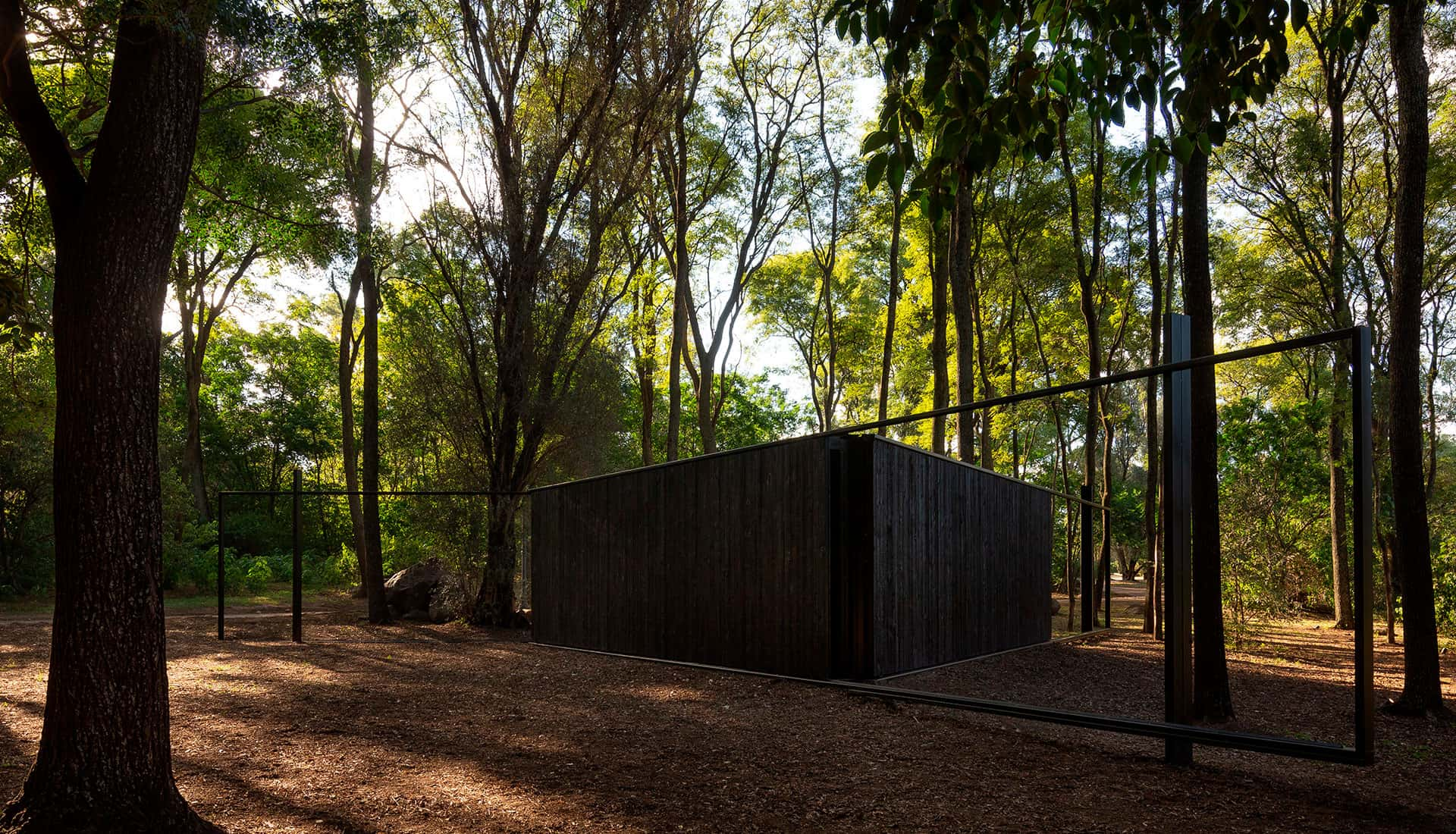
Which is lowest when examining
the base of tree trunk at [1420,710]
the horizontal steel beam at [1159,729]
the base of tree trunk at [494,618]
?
the base of tree trunk at [494,618]

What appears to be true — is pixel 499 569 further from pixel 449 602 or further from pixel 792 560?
pixel 792 560

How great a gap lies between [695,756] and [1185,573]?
278 cm

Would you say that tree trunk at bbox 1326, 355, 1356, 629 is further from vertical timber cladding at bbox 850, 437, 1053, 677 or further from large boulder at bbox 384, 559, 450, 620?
large boulder at bbox 384, 559, 450, 620

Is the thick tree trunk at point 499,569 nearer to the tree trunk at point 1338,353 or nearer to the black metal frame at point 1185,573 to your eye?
the black metal frame at point 1185,573

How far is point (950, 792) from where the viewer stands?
3980mm

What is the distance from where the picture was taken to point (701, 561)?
735 cm

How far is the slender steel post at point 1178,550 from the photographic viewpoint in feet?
13.4

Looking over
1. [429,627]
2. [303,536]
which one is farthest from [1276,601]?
[303,536]

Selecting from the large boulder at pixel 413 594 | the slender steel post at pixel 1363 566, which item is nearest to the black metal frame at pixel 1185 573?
the slender steel post at pixel 1363 566

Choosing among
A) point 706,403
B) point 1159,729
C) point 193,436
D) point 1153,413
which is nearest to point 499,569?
point 706,403

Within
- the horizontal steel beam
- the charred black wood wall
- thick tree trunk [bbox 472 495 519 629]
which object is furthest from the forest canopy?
the horizontal steel beam

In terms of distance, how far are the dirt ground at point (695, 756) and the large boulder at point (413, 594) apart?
4.02m

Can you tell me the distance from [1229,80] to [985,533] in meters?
7.17

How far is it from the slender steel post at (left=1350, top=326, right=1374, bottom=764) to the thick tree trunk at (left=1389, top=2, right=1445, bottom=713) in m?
3.90
